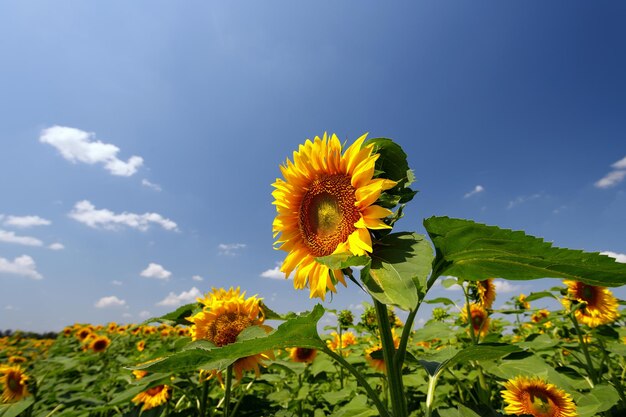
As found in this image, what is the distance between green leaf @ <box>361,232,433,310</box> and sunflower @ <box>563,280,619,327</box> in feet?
9.12

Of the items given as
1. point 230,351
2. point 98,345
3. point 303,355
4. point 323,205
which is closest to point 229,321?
point 323,205

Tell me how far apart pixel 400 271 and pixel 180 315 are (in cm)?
184

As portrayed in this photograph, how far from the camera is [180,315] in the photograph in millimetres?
2365

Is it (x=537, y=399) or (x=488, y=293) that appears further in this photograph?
(x=488, y=293)

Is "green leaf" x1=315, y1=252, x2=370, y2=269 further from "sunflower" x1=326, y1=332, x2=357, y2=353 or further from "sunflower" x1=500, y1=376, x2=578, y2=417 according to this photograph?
"sunflower" x1=326, y1=332, x2=357, y2=353

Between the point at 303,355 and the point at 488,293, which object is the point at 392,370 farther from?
the point at 303,355

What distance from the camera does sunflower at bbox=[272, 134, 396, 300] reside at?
51.0 inches

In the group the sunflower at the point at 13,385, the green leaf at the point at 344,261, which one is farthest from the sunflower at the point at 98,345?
the green leaf at the point at 344,261

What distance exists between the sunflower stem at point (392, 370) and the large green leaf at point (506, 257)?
252 millimetres

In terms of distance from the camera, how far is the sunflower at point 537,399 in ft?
6.19

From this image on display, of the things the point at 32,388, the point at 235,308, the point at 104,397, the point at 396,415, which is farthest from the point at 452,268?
the point at 32,388

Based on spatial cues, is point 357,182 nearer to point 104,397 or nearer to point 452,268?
point 452,268

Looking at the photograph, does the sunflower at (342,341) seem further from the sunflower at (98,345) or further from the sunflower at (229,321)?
the sunflower at (98,345)

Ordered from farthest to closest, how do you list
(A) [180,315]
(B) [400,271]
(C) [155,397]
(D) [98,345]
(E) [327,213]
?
(D) [98,345]
(C) [155,397]
(A) [180,315]
(E) [327,213]
(B) [400,271]
